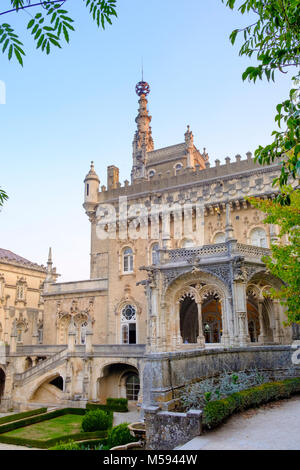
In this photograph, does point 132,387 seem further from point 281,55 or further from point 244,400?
point 281,55

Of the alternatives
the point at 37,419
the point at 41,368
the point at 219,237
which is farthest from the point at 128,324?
the point at 37,419

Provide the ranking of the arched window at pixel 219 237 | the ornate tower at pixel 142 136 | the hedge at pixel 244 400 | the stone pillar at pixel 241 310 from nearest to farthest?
the hedge at pixel 244 400 → the stone pillar at pixel 241 310 → the arched window at pixel 219 237 → the ornate tower at pixel 142 136

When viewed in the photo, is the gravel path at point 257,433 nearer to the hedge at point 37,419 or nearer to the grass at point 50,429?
the grass at point 50,429

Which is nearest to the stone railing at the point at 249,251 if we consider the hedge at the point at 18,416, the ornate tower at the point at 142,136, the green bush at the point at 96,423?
the green bush at the point at 96,423

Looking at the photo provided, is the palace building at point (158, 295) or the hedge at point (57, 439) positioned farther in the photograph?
the palace building at point (158, 295)

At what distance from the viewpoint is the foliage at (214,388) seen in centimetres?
970

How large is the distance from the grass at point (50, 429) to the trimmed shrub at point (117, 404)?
2.06 m

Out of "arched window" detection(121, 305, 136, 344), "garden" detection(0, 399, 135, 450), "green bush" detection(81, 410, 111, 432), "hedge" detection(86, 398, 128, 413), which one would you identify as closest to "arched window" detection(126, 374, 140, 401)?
"hedge" detection(86, 398, 128, 413)

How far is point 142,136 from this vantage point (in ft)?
165

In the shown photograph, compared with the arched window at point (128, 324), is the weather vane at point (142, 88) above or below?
above

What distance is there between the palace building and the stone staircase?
0.23 ft

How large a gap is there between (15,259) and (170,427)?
37.0 metres
